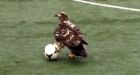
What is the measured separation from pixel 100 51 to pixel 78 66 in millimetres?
414

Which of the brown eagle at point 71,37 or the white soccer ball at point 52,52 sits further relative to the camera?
the white soccer ball at point 52,52

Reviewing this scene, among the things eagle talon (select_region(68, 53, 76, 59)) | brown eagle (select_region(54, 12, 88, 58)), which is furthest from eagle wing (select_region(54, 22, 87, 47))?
eagle talon (select_region(68, 53, 76, 59))

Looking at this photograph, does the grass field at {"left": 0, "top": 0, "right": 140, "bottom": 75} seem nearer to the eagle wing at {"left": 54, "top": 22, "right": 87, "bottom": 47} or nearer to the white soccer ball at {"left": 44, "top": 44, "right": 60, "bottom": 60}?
the white soccer ball at {"left": 44, "top": 44, "right": 60, "bottom": 60}

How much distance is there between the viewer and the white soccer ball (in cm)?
414

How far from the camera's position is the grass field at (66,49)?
4051mm

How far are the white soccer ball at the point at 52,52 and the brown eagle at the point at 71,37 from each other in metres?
0.07

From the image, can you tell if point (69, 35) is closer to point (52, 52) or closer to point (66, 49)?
point (52, 52)

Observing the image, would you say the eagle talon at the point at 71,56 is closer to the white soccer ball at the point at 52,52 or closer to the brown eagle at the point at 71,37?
the brown eagle at the point at 71,37

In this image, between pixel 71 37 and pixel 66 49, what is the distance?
0.44 meters

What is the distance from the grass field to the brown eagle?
14cm

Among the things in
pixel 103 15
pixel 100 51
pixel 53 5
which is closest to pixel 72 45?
pixel 100 51

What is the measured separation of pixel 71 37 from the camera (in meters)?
4.06

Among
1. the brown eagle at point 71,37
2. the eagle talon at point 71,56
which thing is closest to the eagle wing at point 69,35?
the brown eagle at point 71,37

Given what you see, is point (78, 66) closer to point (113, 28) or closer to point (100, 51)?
point (100, 51)
